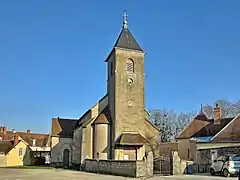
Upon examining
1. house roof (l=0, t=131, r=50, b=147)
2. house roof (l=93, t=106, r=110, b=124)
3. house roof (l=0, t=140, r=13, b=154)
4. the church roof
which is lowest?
house roof (l=0, t=140, r=13, b=154)

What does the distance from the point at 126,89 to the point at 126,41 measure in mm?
6531

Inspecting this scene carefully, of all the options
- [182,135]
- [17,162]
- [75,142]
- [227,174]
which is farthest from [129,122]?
[17,162]

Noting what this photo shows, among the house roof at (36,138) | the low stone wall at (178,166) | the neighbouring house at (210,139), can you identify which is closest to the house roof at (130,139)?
the neighbouring house at (210,139)

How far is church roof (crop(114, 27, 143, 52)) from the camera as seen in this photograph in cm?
4450

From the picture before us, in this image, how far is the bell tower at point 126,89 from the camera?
41812 mm

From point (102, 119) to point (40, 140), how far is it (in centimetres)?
4886

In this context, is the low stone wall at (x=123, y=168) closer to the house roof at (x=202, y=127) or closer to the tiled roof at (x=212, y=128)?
the house roof at (x=202, y=127)

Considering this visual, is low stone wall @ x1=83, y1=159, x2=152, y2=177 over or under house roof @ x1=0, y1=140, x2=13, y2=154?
under

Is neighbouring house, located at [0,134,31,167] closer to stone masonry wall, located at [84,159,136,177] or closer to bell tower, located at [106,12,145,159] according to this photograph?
bell tower, located at [106,12,145,159]

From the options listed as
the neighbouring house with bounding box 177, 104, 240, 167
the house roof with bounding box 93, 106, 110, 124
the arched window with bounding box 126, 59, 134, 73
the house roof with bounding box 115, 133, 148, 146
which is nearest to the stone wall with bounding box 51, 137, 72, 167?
the house roof with bounding box 93, 106, 110, 124

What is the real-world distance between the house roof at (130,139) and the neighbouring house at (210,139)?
6166 millimetres

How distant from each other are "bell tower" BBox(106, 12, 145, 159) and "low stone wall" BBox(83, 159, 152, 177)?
5114mm

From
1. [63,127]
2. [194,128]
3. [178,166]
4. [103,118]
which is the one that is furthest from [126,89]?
[63,127]

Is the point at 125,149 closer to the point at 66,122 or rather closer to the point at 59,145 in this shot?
the point at 59,145
